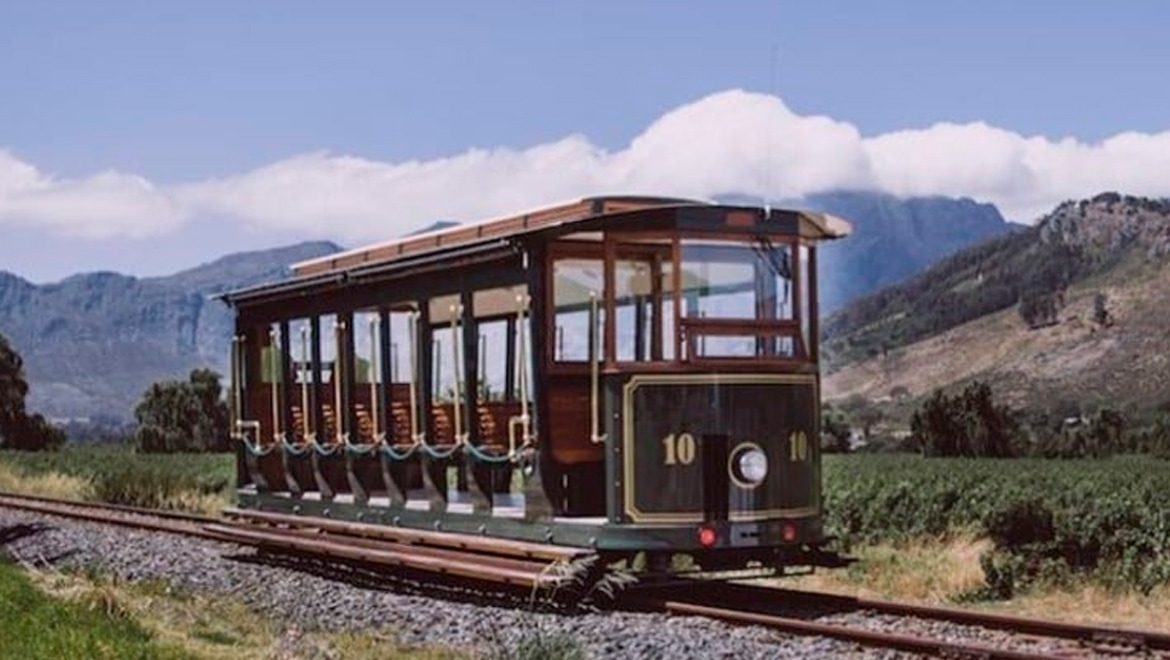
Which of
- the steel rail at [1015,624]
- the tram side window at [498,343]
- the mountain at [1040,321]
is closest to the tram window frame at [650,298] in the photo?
the tram side window at [498,343]

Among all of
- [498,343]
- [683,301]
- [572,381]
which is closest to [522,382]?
[572,381]

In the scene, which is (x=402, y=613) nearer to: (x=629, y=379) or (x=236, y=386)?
(x=629, y=379)

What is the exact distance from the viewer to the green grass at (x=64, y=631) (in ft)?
35.3

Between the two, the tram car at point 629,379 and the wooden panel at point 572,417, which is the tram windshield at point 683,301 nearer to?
the tram car at point 629,379

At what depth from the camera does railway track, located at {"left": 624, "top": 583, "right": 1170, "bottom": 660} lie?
11523mm

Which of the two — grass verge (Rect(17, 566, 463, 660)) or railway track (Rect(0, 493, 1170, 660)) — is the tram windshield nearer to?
railway track (Rect(0, 493, 1170, 660))

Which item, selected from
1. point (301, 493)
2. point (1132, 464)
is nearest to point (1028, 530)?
point (1132, 464)

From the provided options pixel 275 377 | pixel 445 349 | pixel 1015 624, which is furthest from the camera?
pixel 275 377

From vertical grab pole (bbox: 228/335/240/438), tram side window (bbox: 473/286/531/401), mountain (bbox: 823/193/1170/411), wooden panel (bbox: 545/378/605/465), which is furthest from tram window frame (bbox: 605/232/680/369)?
mountain (bbox: 823/193/1170/411)

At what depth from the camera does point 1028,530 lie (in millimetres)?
18328

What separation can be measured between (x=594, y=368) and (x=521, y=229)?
1400mm

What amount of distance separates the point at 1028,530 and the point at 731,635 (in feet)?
22.5

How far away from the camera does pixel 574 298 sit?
1459 cm

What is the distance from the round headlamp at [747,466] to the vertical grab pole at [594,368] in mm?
1020
